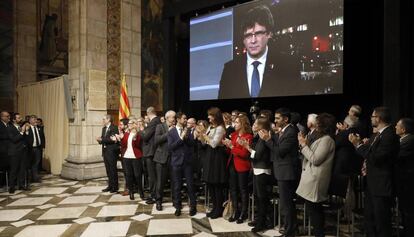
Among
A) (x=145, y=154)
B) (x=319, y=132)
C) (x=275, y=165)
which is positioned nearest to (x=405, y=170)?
(x=319, y=132)

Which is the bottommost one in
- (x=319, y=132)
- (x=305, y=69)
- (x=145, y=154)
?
(x=145, y=154)

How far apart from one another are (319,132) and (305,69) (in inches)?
139

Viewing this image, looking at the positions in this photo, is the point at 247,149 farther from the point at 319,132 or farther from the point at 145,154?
the point at 145,154

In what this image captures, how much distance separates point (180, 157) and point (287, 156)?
1674mm

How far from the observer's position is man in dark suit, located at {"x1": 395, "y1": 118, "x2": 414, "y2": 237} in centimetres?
330

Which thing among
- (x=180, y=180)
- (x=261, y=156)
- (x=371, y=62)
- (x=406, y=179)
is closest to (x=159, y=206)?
(x=180, y=180)

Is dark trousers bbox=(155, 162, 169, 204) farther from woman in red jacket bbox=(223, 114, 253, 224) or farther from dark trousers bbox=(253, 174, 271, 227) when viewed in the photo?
dark trousers bbox=(253, 174, 271, 227)

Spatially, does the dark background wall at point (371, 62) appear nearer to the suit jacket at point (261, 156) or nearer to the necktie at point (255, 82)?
A: the necktie at point (255, 82)

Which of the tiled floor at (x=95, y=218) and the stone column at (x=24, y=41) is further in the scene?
the stone column at (x=24, y=41)

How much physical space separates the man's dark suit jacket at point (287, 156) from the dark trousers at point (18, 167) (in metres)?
5.46

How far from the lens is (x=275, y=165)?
3.69m

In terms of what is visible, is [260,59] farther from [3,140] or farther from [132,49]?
[3,140]

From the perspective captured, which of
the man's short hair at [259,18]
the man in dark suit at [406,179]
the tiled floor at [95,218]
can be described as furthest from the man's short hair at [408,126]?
the man's short hair at [259,18]

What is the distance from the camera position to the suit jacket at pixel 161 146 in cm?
491
